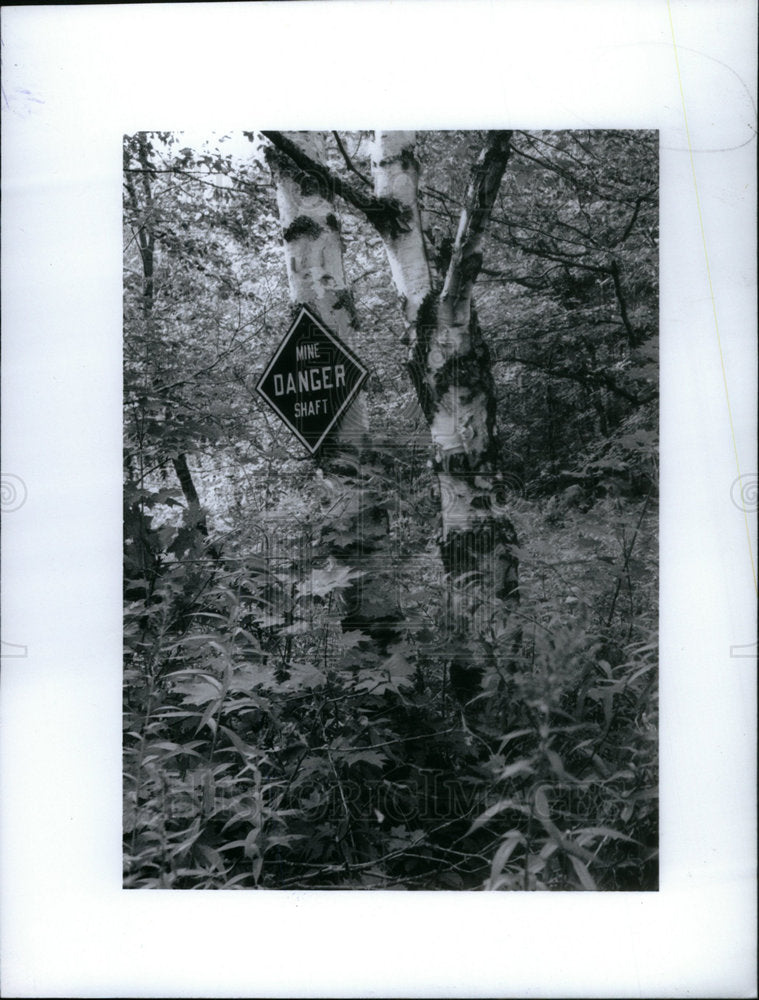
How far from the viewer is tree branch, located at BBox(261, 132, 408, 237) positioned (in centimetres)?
289

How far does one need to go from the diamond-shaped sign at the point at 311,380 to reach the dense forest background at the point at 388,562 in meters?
0.06

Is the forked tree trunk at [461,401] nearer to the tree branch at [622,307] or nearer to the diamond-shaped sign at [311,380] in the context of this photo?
the diamond-shaped sign at [311,380]

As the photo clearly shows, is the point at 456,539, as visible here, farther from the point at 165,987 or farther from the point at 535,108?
the point at 165,987

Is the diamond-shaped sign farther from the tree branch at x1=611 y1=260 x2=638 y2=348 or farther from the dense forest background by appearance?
the tree branch at x1=611 y1=260 x2=638 y2=348

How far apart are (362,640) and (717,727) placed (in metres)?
1.39

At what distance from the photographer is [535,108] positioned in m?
2.85

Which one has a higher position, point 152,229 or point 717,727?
point 152,229

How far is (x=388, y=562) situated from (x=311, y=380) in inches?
30.4

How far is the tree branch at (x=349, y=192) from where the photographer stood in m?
2.89

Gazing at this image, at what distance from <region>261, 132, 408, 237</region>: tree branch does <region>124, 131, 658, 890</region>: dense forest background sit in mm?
37

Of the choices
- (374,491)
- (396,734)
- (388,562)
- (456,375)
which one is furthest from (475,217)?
(396,734)

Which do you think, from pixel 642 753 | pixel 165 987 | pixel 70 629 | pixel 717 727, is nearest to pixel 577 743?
pixel 642 753

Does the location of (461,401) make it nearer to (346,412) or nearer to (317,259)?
(346,412)

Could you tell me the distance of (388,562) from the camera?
2.93 m
